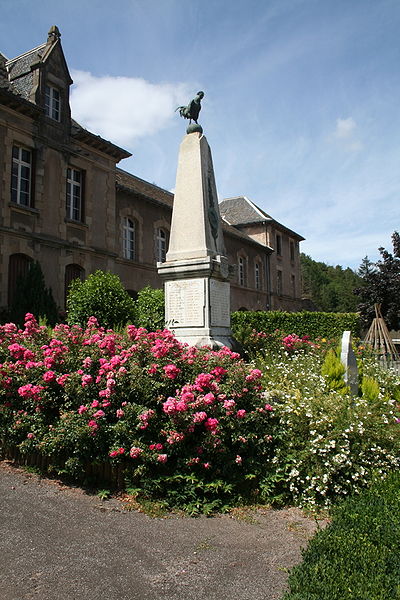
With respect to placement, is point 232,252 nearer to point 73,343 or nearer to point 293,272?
point 293,272

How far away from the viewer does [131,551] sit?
3.27 metres

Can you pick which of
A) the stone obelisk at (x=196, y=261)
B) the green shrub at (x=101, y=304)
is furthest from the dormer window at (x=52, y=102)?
the stone obelisk at (x=196, y=261)

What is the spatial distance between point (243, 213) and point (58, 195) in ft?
74.2

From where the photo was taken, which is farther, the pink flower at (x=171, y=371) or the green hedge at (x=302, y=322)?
the green hedge at (x=302, y=322)

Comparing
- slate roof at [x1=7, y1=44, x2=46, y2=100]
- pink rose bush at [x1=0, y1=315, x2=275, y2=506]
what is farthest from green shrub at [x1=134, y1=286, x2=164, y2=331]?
slate roof at [x1=7, y1=44, x2=46, y2=100]

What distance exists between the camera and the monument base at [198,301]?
25.8ft

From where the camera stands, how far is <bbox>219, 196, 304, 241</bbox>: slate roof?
3588 cm

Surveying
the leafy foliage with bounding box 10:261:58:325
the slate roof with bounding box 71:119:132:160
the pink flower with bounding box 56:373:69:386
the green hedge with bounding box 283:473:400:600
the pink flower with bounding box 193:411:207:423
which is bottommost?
the green hedge with bounding box 283:473:400:600

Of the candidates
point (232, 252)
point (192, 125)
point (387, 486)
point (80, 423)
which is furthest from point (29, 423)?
point (232, 252)

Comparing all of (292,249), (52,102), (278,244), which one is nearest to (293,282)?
(292,249)

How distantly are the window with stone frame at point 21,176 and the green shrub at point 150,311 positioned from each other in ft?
20.6

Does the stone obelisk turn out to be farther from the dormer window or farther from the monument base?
the dormer window

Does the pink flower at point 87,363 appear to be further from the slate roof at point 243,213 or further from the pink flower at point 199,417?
the slate roof at point 243,213

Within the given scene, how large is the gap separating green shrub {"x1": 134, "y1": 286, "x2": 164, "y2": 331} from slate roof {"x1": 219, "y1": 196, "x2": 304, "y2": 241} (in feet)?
81.1
